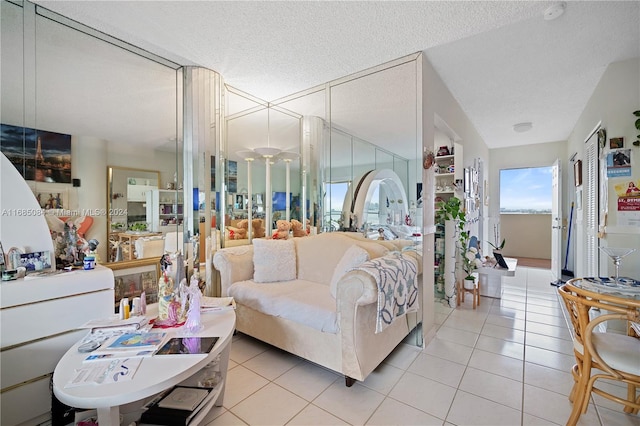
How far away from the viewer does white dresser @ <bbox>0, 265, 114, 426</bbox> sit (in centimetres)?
148

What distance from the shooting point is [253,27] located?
2.08 meters

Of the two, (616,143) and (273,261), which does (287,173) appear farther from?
(616,143)

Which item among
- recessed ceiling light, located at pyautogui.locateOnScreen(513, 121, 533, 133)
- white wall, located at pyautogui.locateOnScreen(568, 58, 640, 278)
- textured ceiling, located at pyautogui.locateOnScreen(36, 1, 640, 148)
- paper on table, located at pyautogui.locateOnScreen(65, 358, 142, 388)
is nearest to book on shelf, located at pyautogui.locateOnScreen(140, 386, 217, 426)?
paper on table, located at pyautogui.locateOnScreen(65, 358, 142, 388)

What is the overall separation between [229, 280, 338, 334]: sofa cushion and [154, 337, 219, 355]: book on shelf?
0.74 m

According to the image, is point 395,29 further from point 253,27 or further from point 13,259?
point 13,259

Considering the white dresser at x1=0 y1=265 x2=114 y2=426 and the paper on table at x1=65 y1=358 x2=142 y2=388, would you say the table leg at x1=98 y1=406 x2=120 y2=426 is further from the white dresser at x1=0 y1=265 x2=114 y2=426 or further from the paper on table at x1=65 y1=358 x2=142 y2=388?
the white dresser at x1=0 y1=265 x2=114 y2=426

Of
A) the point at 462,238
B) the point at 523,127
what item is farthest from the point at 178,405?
the point at 523,127

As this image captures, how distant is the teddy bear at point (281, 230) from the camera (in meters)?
3.18

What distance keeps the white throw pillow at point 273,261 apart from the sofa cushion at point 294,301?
88 millimetres

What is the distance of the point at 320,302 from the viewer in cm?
213

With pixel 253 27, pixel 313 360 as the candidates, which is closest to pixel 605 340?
pixel 313 360

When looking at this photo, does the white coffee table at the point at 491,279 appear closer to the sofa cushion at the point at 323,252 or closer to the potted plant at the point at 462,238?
the potted plant at the point at 462,238

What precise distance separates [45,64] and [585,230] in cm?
567

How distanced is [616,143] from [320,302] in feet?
10.1
